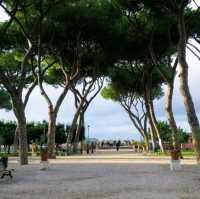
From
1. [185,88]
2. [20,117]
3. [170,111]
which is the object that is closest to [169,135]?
[170,111]

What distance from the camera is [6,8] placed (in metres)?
29.1

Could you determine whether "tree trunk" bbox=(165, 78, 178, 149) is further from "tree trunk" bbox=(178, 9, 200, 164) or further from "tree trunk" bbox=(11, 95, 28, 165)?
"tree trunk" bbox=(11, 95, 28, 165)

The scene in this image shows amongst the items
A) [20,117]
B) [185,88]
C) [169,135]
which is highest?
[169,135]

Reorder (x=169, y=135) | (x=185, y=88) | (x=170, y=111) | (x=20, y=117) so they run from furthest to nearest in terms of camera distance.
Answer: (x=169, y=135) → (x=170, y=111) → (x=20, y=117) → (x=185, y=88)

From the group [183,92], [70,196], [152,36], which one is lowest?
[70,196]

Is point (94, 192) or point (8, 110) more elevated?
point (8, 110)

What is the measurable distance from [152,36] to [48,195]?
21624 mm

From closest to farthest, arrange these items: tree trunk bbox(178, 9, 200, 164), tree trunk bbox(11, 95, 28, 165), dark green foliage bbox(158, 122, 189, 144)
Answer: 1. tree trunk bbox(178, 9, 200, 164)
2. tree trunk bbox(11, 95, 28, 165)
3. dark green foliage bbox(158, 122, 189, 144)

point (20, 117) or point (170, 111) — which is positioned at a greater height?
point (170, 111)

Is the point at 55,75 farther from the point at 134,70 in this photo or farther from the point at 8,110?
the point at 8,110

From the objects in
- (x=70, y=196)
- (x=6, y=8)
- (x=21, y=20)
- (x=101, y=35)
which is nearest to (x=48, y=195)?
(x=70, y=196)

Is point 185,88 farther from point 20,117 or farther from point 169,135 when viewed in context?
point 169,135

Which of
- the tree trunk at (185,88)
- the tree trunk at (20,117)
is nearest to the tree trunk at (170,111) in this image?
the tree trunk at (185,88)

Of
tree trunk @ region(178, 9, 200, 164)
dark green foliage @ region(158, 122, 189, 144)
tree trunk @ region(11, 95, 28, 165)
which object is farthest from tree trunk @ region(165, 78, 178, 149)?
dark green foliage @ region(158, 122, 189, 144)
